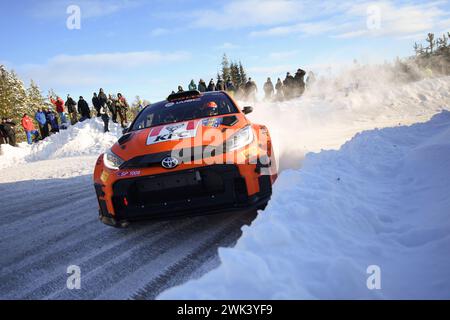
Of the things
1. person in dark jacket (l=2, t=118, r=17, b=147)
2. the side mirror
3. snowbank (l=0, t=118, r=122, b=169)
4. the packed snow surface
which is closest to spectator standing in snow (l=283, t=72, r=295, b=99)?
snowbank (l=0, t=118, r=122, b=169)

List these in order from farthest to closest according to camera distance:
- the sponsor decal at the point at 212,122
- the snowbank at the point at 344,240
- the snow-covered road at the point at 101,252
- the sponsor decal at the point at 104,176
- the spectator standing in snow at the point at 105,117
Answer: the spectator standing in snow at the point at 105,117 < the sponsor decal at the point at 212,122 < the sponsor decal at the point at 104,176 < the snow-covered road at the point at 101,252 < the snowbank at the point at 344,240

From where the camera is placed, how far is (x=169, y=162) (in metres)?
3.30

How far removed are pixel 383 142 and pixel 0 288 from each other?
20.9 ft

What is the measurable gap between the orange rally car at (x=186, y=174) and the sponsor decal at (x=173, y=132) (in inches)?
0.5

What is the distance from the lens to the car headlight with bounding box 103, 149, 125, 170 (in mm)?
3592

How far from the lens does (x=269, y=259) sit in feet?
7.47

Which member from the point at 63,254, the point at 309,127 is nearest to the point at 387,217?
the point at 63,254

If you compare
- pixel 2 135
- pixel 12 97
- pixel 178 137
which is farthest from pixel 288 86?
pixel 12 97

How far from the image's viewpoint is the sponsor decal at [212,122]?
12.8 feet

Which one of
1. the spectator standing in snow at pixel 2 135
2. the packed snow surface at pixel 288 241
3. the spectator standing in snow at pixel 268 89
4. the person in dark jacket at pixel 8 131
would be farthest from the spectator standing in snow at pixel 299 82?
the spectator standing in snow at pixel 2 135

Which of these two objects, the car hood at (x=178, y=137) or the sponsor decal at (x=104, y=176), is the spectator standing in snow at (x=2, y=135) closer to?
the car hood at (x=178, y=137)

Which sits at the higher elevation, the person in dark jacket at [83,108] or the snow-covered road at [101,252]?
the person in dark jacket at [83,108]

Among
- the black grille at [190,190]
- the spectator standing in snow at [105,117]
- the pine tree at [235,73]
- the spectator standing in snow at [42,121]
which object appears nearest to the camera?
the black grille at [190,190]

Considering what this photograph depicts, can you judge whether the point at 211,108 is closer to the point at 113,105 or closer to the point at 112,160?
the point at 112,160
